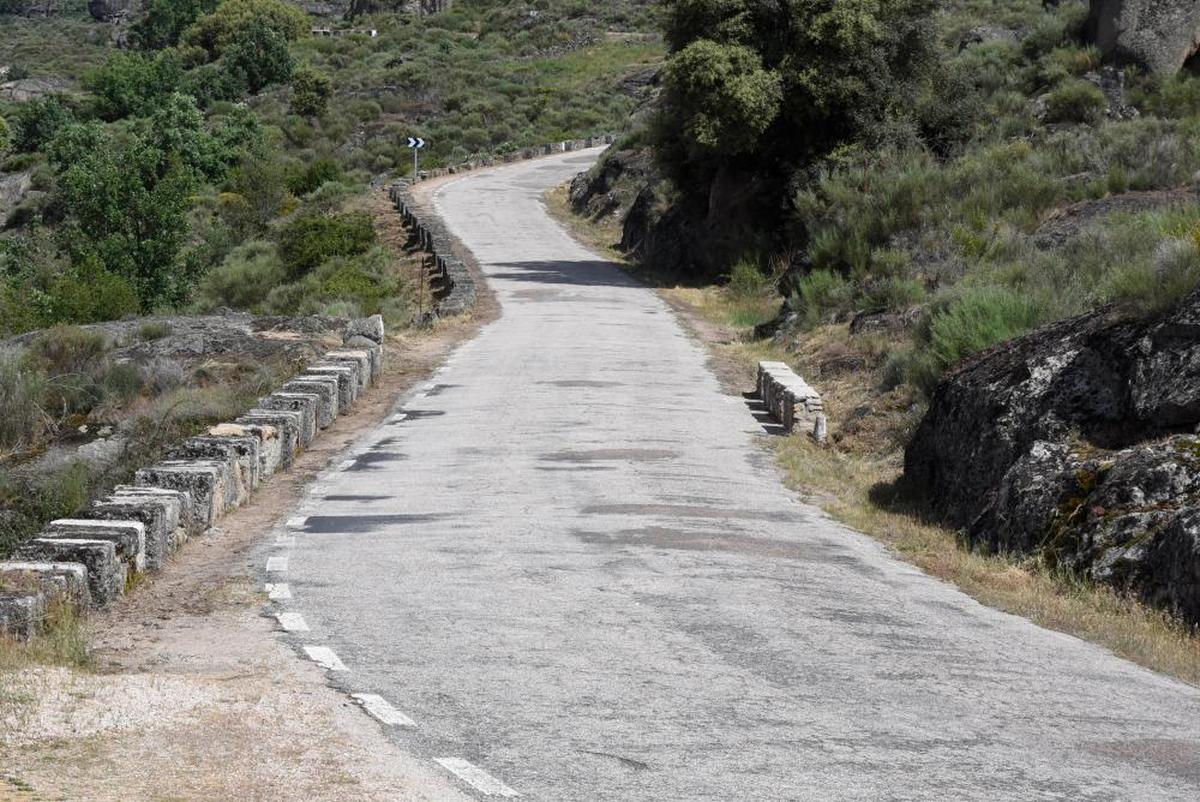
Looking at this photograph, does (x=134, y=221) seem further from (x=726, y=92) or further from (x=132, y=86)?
(x=132, y=86)

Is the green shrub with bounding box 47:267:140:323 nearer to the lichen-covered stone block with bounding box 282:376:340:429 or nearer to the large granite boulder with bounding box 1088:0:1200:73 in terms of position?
the lichen-covered stone block with bounding box 282:376:340:429

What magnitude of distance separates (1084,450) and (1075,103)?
2432cm

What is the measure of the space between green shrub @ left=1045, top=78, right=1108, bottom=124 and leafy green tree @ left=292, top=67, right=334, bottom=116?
2524 inches

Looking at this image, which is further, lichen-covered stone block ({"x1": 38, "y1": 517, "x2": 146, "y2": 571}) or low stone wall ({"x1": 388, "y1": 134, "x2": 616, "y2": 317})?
low stone wall ({"x1": 388, "y1": 134, "x2": 616, "y2": 317})

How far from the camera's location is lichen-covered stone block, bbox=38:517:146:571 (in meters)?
11.1

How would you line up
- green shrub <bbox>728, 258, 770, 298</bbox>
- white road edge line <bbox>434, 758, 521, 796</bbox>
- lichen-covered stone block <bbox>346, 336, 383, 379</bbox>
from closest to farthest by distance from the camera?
white road edge line <bbox>434, 758, 521, 796</bbox> → lichen-covered stone block <bbox>346, 336, 383, 379</bbox> → green shrub <bbox>728, 258, 770, 298</bbox>

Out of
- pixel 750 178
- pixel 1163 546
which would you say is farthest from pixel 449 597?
pixel 750 178

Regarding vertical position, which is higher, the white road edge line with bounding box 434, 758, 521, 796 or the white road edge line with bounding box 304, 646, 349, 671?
the white road edge line with bounding box 434, 758, 521, 796

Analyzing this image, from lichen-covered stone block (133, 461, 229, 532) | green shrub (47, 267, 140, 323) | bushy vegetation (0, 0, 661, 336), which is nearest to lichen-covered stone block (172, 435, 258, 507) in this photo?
lichen-covered stone block (133, 461, 229, 532)

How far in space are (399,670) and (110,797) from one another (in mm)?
2428

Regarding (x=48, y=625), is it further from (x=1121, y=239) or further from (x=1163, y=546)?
(x=1121, y=239)

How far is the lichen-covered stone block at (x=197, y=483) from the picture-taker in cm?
1348

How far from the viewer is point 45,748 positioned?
7.01 m

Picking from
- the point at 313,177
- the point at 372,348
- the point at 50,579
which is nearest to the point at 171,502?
the point at 50,579
